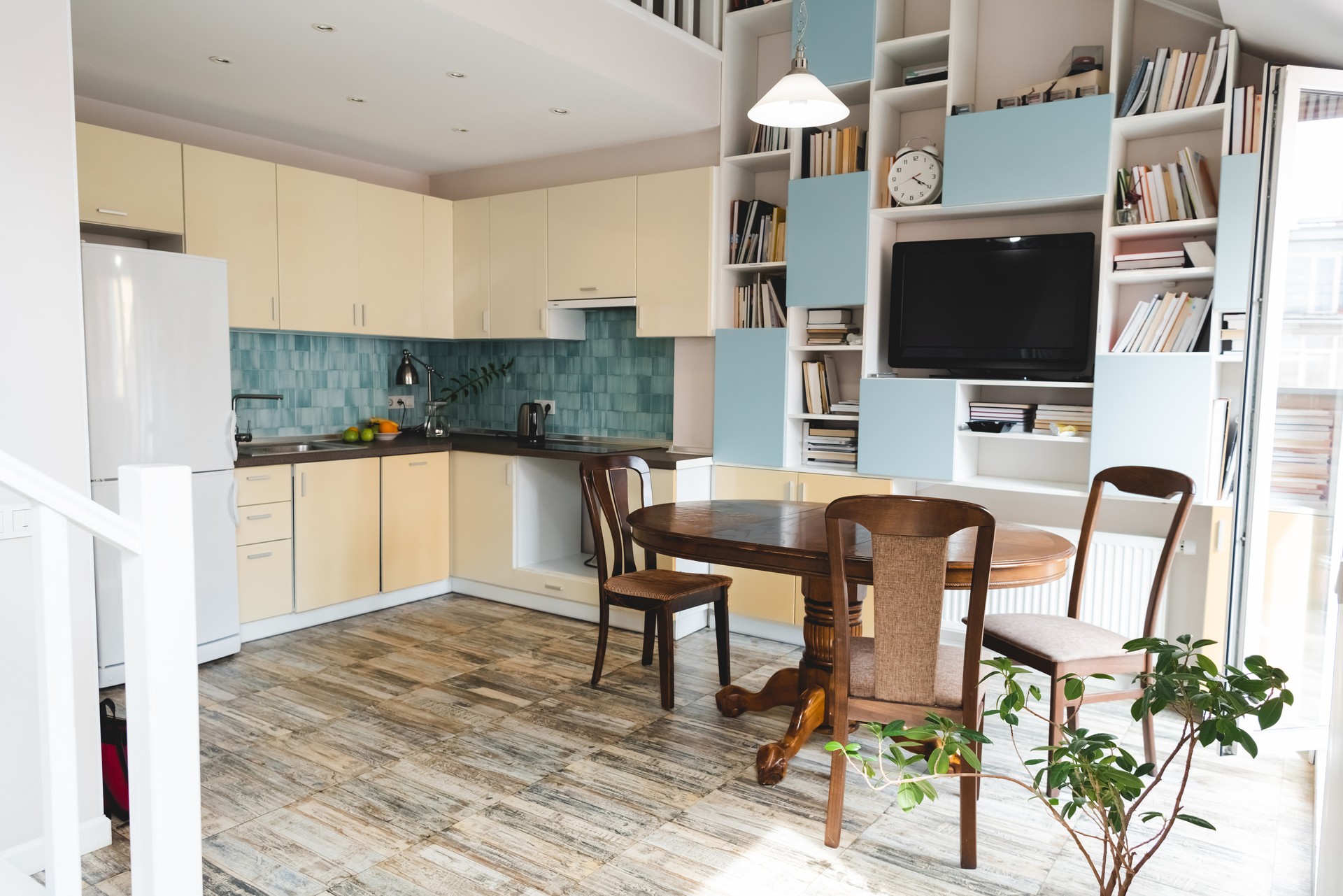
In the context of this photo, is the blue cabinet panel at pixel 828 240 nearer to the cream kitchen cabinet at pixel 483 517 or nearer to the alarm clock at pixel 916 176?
the alarm clock at pixel 916 176

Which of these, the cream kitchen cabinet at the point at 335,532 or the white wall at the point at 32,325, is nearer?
the white wall at the point at 32,325

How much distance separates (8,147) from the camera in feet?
7.36

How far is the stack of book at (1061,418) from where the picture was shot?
3.67 meters

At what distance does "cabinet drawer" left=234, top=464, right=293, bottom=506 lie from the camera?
13.5ft

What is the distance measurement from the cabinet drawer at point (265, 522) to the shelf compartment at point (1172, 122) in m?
3.92

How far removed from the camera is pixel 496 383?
5.70m

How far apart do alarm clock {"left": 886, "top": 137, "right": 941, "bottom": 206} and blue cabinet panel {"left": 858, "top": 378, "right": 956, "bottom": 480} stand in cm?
79

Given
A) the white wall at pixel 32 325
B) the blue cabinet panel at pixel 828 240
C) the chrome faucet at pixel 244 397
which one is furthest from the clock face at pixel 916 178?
the chrome faucet at pixel 244 397

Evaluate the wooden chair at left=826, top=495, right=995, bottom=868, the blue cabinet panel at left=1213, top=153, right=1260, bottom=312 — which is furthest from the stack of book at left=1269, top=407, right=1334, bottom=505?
the wooden chair at left=826, top=495, right=995, bottom=868

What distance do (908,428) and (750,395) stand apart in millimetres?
807

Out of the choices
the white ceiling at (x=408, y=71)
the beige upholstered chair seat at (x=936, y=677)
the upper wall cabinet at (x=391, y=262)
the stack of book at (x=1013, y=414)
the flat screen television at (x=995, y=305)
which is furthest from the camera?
the upper wall cabinet at (x=391, y=262)

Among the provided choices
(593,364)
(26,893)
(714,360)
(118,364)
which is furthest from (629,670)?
(26,893)

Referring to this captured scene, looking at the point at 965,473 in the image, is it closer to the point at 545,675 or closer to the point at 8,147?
the point at 545,675

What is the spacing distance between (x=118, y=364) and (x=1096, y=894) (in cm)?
370
